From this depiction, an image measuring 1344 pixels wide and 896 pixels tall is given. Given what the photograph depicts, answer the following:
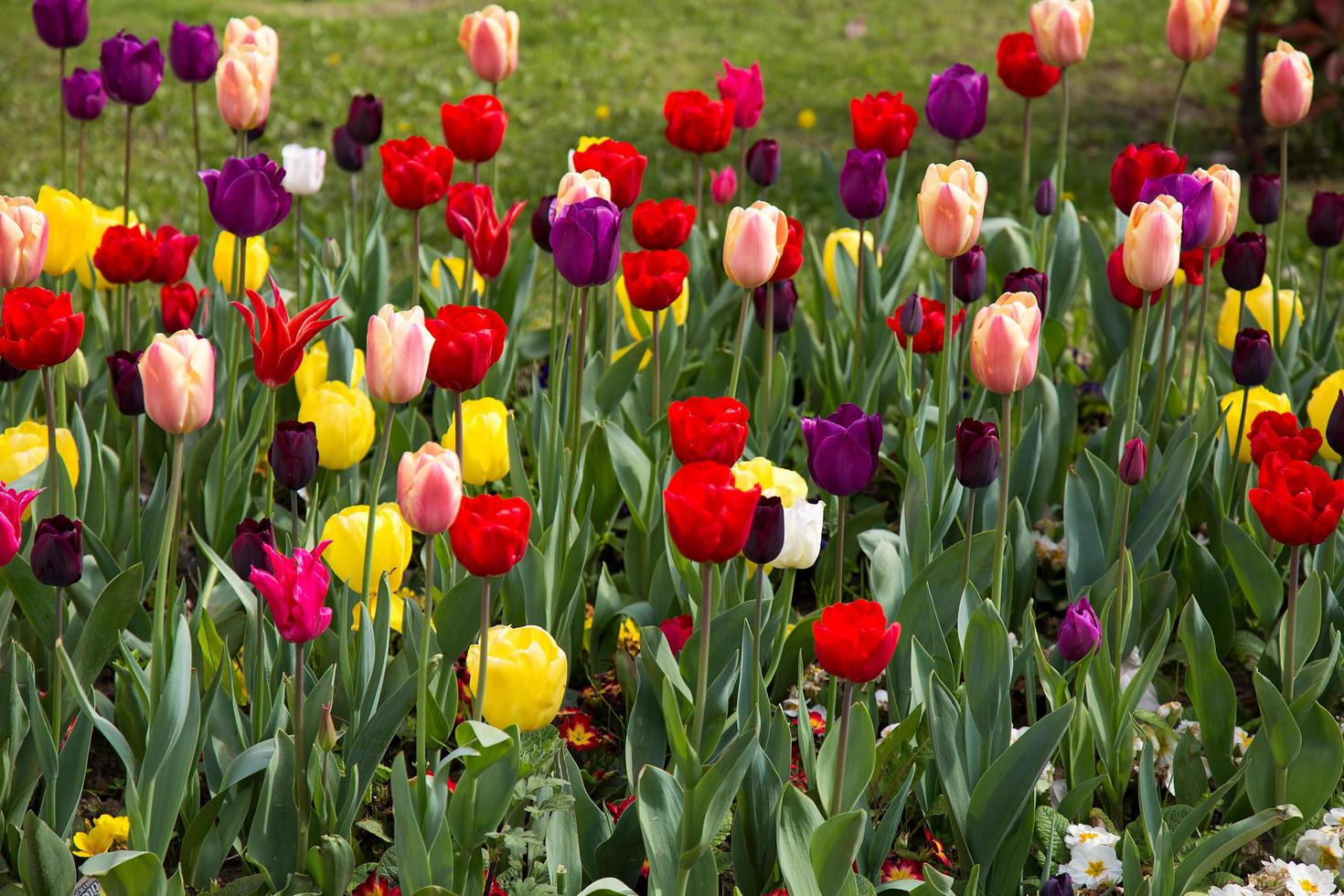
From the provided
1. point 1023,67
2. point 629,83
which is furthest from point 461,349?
point 629,83

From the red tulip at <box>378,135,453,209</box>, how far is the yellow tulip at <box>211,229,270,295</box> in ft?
1.75

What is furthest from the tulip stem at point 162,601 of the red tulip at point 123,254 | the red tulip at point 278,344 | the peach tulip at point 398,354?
the red tulip at point 123,254

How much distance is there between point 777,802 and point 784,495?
1.61ft

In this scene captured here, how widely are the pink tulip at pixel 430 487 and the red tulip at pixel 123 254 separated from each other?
1399mm

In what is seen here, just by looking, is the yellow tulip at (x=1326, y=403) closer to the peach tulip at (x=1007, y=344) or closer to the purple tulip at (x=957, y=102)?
the purple tulip at (x=957, y=102)

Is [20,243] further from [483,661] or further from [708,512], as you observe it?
[708,512]

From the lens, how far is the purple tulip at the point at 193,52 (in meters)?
3.16

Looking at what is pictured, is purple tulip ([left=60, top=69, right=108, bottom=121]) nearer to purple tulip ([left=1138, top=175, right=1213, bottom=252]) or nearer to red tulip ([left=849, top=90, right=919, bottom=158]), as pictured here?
red tulip ([left=849, top=90, right=919, bottom=158])

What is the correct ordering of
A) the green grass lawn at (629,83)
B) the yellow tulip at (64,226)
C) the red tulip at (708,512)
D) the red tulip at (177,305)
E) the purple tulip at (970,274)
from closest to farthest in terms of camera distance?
the red tulip at (708,512) < the purple tulip at (970,274) < the yellow tulip at (64,226) < the red tulip at (177,305) < the green grass lawn at (629,83)

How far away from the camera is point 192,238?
2980mm

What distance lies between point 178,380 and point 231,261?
5.35 feet

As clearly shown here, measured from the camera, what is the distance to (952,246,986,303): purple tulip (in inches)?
104

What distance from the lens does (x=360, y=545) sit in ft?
6.86

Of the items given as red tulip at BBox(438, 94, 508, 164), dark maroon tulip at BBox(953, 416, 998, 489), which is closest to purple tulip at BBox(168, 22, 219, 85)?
red tulip at BBox(438, 94, 508, 164)
